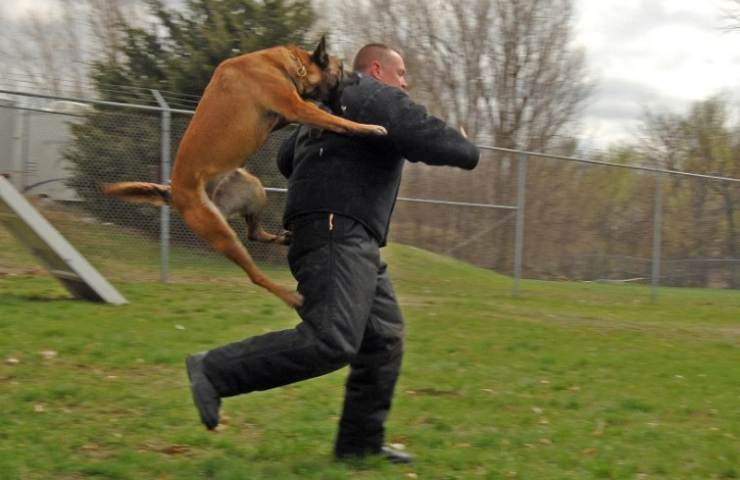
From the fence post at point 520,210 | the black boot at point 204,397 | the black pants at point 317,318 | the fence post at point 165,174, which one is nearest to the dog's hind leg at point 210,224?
the black pants at point 317,318

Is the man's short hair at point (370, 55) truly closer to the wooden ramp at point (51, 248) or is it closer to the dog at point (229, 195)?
the dog at point (229, 195)

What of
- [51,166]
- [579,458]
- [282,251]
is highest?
[51,166]

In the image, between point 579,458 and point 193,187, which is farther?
point 579,458

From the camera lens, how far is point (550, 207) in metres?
13.9

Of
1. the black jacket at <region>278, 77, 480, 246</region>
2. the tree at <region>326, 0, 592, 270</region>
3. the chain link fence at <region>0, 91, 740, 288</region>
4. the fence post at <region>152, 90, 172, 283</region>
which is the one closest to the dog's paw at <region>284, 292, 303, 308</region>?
the black jacket at <region>278, 77, 480, 246</region>

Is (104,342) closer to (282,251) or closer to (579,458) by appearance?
(579,458)

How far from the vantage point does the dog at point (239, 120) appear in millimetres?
3648

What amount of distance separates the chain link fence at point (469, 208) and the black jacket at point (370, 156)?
21.7 feet

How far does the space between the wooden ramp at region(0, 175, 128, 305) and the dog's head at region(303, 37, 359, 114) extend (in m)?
5.05

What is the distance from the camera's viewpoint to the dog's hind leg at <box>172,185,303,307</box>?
147 inches

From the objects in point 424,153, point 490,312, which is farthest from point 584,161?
point 424,153

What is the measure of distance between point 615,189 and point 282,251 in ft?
18.5

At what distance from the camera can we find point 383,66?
13.3ft

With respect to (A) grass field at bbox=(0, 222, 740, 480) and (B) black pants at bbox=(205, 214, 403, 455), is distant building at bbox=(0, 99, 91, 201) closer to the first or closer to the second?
(A) grass field at bbox=(0, 222, 740, 480)
